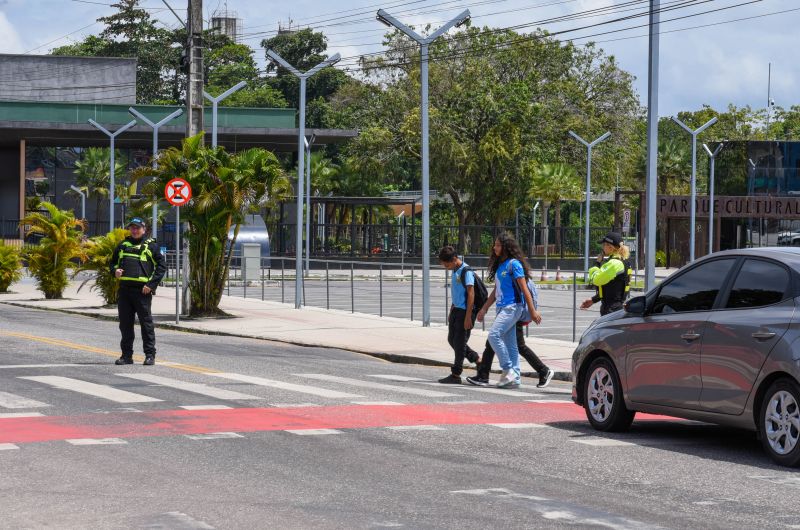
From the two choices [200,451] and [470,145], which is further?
[470,145]

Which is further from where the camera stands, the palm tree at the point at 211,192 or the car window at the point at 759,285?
the palm tree at the point at 211,192

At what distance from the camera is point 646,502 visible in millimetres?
8320

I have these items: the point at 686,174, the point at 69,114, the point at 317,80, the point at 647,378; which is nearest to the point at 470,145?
the point at 69,114

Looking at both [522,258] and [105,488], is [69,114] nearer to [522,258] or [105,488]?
[522,258]

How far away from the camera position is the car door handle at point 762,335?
979 centimetres

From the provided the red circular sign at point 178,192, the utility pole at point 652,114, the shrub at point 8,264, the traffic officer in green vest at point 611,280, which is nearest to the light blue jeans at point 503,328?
the traffic officer in green vest at point 611,280

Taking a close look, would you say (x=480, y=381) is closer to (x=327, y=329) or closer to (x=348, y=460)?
(x=348, y=460)

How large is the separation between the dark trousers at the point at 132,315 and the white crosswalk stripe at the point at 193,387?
1443 millimetres

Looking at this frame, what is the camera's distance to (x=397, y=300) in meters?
38.8

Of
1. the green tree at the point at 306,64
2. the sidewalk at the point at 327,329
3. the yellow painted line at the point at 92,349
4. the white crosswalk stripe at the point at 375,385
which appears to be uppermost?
the green tree at the point at 306,64

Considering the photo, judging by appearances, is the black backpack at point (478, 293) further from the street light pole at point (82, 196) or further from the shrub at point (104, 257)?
the street light pole at point (82, 196)

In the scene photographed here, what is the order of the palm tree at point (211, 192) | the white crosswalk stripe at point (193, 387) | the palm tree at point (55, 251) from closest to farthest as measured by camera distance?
1. the white crosswalk stripe at point (193, 387)
2. the palm tree at point (211, 192)
3. the palm tree at point (55, 251)

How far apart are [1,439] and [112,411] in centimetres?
193

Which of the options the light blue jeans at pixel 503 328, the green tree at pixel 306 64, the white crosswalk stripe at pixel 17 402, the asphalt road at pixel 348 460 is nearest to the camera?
the asphalt road at pixel 348 460
